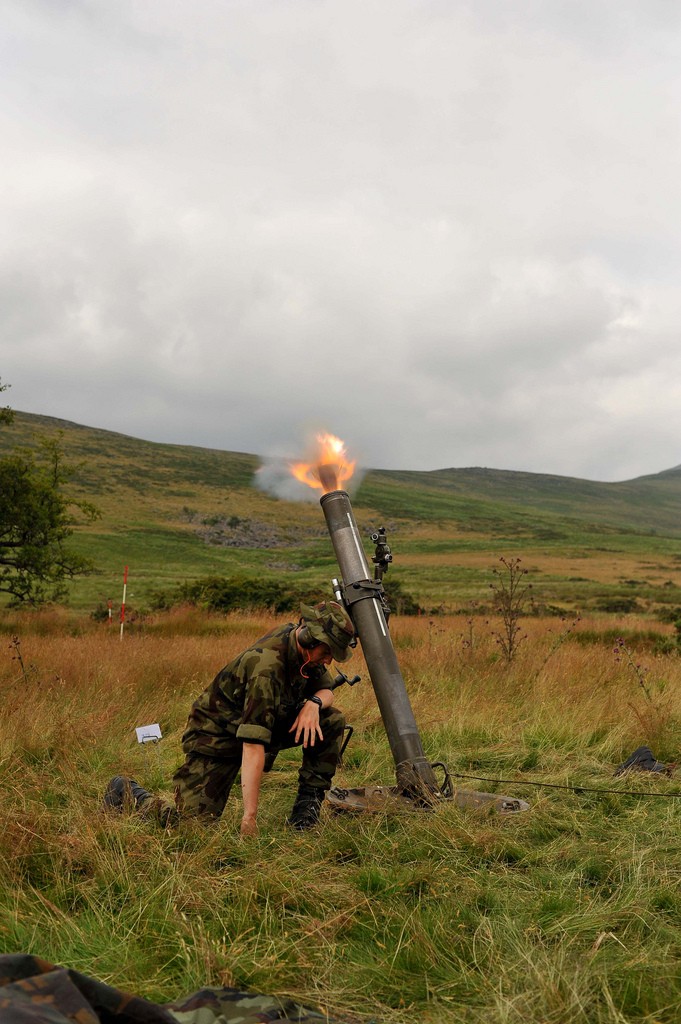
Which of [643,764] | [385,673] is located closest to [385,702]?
[385,673]

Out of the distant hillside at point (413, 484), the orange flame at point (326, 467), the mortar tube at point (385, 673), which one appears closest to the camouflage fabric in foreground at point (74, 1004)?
the mortar tube at point (385, 673)

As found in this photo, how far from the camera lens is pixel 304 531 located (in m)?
74.8

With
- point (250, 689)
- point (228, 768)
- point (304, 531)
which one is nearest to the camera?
point (250, 689)

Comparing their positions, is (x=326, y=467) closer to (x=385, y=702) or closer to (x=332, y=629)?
(x=332, y=629)

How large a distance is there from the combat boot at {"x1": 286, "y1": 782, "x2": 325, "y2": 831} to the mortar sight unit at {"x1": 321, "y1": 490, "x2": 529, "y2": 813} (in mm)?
103

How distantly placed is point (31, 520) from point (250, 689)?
512 inches

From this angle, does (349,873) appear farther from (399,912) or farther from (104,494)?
(104,494)

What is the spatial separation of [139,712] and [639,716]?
4461 mm

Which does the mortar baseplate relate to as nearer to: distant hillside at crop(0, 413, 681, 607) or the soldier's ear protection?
the soldier's ear protection

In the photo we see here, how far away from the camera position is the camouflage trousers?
4.84 m

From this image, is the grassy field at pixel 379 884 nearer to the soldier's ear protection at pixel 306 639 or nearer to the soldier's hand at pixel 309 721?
the soldier's hand at pixel 309 721

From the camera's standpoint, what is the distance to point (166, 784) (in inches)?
230

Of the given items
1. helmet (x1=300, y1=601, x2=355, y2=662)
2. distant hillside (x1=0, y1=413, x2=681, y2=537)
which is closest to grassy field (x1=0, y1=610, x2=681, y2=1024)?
helmet (x1=300, y1=601, x2=355, y2=662)

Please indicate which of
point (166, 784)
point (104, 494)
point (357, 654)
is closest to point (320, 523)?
point (104, 494)
